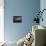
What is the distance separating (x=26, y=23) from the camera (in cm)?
515

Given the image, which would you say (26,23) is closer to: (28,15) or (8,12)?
(28,15)

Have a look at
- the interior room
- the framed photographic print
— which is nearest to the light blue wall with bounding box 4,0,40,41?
the interior room

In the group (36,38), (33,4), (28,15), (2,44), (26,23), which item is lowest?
(2,44)

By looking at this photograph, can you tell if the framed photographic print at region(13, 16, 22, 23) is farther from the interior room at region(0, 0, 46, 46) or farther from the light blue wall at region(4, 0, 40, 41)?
the light blue wall at region(4, 0, 40, 41)

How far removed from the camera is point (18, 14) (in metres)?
5.10

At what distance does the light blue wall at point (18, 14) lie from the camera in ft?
16.5

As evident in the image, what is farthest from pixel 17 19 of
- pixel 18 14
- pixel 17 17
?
pixel 18 14

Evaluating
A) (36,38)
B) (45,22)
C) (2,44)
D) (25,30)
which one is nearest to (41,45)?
(36,38)

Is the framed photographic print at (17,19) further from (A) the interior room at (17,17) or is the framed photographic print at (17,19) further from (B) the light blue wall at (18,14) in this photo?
(B) the light blue wall at (18,14)

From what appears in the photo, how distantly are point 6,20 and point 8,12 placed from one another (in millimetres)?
320

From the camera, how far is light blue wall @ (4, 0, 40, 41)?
16.5ft

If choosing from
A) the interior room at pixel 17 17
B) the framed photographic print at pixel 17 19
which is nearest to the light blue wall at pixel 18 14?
the interior room at pixel 17 17

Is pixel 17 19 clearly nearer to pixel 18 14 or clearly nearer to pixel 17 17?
pixel 17 17

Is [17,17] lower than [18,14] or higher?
lower
